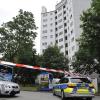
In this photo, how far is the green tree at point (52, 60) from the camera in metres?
53.3

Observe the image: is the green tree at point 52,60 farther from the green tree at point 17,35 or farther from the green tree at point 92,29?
the green tree at point 92,29

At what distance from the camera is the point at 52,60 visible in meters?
53.3

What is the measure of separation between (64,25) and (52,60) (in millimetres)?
55593

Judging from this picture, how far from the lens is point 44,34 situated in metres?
124

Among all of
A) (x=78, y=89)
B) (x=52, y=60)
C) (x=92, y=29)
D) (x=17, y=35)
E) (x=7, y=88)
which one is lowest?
(x=78, y=89)

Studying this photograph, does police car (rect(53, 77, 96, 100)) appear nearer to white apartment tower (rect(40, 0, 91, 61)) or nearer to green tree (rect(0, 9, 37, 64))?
green tree (rect(0, 9, 37, 64))

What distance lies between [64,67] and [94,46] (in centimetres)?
2647

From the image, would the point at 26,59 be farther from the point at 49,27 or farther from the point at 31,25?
the point at 49,27

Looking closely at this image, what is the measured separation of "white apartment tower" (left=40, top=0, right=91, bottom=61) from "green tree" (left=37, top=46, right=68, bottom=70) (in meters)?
23.4

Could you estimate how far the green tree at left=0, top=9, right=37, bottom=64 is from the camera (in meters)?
57.0

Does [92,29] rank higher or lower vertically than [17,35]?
lower

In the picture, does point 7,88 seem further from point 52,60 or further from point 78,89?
point 52,60

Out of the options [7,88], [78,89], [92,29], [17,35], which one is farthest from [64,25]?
[78,89]

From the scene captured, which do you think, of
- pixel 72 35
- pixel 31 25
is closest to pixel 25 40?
pixel 31 25
